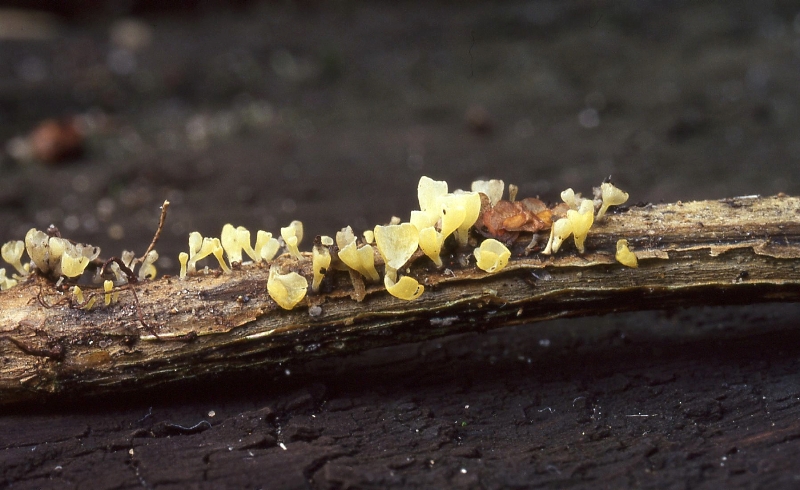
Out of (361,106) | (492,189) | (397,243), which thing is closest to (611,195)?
(492,189)

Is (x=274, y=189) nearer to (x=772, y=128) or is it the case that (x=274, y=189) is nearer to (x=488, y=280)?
(x=488, y=280)

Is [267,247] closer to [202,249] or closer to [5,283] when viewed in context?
[202,249]

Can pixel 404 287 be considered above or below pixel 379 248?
below

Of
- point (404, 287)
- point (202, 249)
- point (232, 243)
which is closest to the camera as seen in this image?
point (404, 287)

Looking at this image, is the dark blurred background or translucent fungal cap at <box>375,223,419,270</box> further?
the dark blurred background

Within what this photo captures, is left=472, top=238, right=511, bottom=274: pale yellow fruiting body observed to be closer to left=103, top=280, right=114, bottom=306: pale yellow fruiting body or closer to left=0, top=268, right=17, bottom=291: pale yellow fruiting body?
left=103, top=280, right=114, bottom=306: pale yellow fruiting body

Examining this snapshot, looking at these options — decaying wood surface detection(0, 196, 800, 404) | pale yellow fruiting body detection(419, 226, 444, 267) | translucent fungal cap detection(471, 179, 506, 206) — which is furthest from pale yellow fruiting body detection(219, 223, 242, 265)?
translucent fungal cap detection(471, 179, 506, 206)

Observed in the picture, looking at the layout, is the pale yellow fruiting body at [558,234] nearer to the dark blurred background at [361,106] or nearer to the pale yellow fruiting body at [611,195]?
the pale yellow fruiting body at [611,195]
